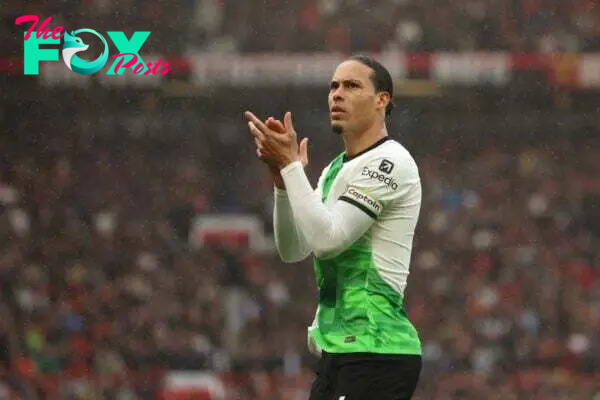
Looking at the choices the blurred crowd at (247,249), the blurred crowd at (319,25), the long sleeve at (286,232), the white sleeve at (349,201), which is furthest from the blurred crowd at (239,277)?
the white sleeve at (349,201)

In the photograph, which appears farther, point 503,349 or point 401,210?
point 503,349

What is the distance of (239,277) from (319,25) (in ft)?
16.4

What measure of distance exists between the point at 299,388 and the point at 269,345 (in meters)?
1.46

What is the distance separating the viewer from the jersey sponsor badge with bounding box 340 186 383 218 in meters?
3.89

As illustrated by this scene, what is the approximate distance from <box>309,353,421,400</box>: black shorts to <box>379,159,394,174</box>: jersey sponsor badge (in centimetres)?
60

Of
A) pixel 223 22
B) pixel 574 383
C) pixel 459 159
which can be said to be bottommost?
pixel 574 383

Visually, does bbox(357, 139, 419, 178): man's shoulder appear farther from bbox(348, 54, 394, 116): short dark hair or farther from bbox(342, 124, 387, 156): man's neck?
bbox(348, 54, 394, 116): short dark hair

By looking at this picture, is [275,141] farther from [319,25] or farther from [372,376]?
[319,25]

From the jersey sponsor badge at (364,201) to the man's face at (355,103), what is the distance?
0.28 metres

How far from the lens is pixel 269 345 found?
13781 mm

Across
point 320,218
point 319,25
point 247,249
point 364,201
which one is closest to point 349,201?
point 364,201

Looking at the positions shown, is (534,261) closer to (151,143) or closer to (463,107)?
(463,107)

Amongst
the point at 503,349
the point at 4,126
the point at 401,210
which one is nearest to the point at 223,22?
the point at 4,126

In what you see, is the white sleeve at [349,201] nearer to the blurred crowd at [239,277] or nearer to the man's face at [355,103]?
the man's face at [355,103]
